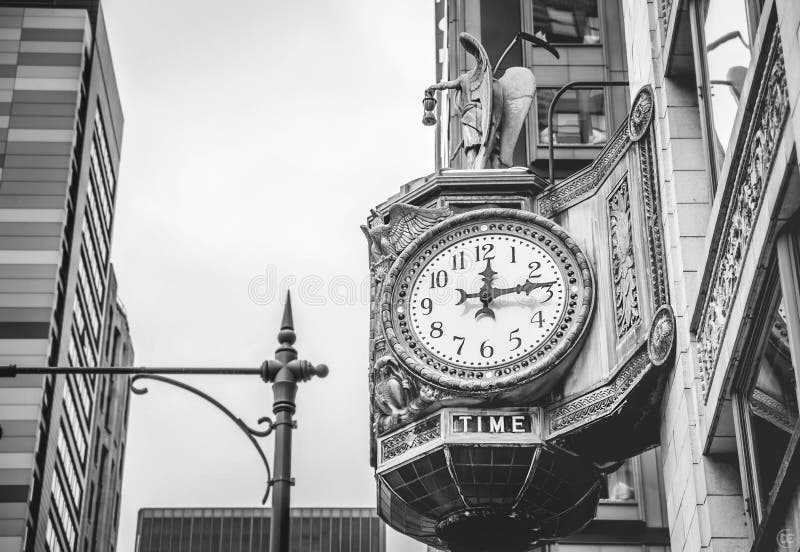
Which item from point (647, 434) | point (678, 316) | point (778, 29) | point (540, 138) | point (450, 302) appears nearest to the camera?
point (778, 29)

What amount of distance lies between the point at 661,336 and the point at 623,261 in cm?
224

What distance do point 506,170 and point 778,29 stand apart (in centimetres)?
971

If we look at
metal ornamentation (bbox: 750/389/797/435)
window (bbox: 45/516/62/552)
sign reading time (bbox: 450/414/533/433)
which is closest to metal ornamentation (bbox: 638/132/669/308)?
sign reading time (bbox: 450/414/533/433)

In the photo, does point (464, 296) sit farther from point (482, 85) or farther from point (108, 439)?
point (108, 439)

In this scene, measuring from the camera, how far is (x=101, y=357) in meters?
120

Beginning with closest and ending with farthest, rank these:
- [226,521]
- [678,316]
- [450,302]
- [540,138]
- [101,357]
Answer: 1. [678,316]
2. [450,302]
3. [540,138]
4. [101,357]
5. [226,521]

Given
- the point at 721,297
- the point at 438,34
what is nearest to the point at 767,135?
the point at 721,297

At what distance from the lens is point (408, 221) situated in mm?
25734

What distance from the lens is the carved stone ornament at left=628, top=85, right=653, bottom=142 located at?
23078 mm

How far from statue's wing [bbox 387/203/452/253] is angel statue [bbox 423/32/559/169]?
1783 mm

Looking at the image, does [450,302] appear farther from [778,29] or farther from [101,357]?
[101,357]

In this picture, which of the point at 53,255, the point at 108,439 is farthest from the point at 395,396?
the point at 108,439

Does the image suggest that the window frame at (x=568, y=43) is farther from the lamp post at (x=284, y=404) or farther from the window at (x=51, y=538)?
the window at (x=51, y=538)

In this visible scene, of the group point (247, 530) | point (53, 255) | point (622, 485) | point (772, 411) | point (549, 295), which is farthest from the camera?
point (247, 530)
